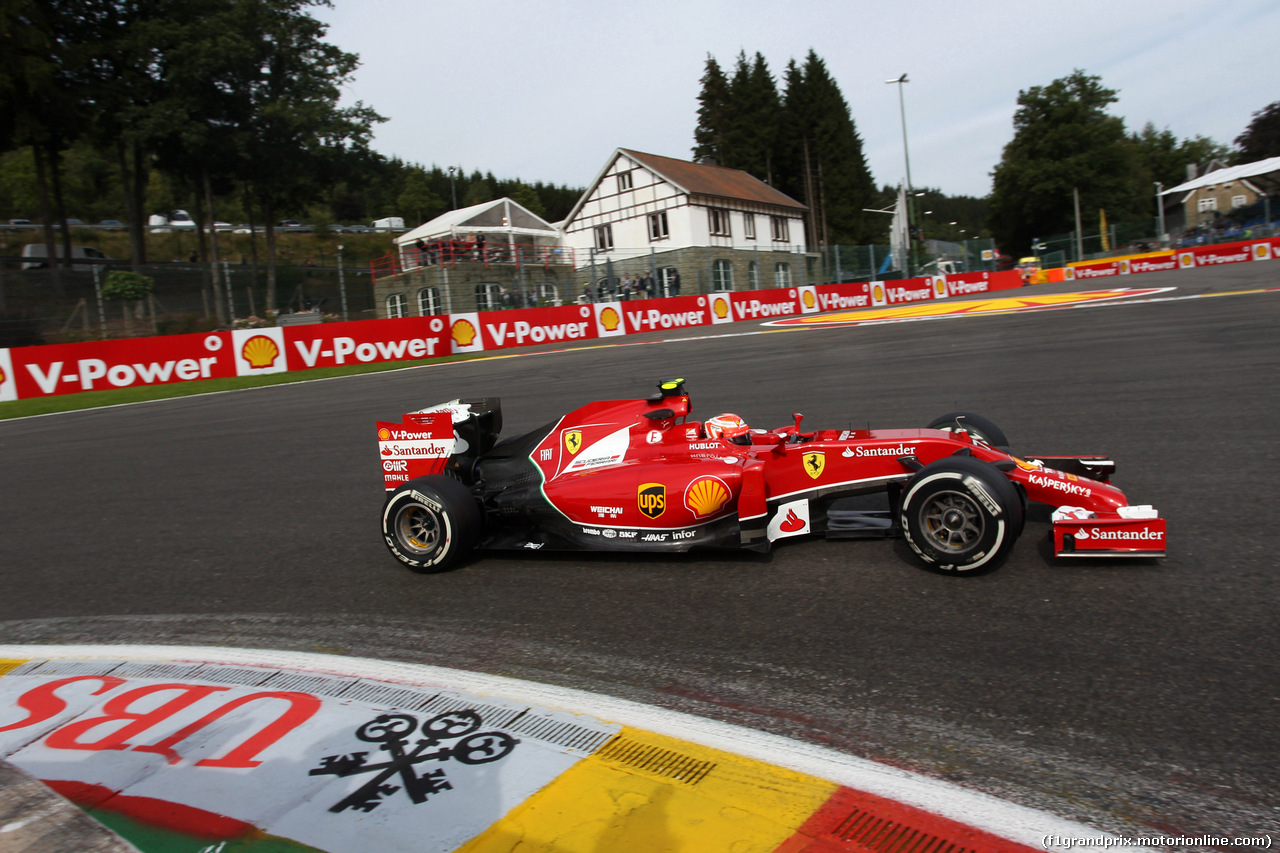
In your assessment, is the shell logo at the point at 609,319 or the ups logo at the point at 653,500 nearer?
the ups logo at the point at 653,500

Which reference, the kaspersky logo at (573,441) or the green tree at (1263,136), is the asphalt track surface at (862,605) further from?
the green tree at (1263,136)

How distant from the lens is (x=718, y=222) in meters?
46.5

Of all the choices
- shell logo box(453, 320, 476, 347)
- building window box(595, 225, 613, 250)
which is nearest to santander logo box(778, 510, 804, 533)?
shell logo box(453, 320, 476, 347)

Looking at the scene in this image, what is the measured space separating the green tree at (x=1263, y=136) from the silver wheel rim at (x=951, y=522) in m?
86.3

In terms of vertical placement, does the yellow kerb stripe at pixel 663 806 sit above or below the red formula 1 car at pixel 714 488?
below

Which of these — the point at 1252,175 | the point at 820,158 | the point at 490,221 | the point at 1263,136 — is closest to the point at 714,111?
the point at 820,158

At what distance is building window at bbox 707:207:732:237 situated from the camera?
45719 millimetres

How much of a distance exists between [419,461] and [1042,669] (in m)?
3.93

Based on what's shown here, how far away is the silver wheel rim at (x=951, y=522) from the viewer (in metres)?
3.93

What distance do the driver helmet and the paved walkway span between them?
208 cm

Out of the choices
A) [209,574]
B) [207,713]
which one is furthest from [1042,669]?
[209,574]

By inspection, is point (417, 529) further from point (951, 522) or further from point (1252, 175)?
point (1252, 175)

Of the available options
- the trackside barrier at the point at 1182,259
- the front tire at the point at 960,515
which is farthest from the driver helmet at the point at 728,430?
the trackside barrier at the point at 1182,259

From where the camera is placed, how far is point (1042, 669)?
3.03 metres
